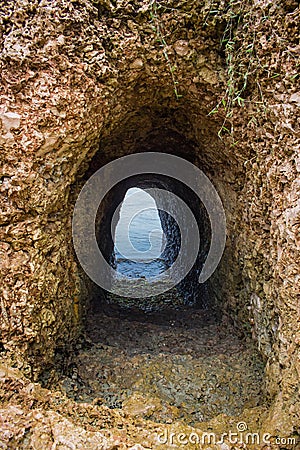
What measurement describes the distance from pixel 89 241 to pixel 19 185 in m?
1.17

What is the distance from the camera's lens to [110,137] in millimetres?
2527

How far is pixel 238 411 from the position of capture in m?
1.94

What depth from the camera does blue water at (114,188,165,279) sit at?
539 cm

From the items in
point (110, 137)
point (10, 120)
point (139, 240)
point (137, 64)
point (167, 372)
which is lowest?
point (167, 372)

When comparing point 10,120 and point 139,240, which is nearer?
point 10,120

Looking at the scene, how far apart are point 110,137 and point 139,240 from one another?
17.7 feet

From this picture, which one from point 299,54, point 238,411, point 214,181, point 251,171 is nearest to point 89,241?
point 214,181

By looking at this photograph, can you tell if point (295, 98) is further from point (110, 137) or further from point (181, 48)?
point (110, 137)

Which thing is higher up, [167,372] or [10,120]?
[10,120]

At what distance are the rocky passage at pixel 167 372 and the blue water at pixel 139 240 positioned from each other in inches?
87.1

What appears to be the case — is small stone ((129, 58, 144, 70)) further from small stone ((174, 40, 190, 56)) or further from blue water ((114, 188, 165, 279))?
blue water ((114, 188, 165, 279))

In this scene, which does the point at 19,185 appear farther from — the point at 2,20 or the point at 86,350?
the point at 86,350

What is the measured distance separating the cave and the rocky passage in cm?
1

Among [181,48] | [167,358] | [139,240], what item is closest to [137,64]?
[181,48]
